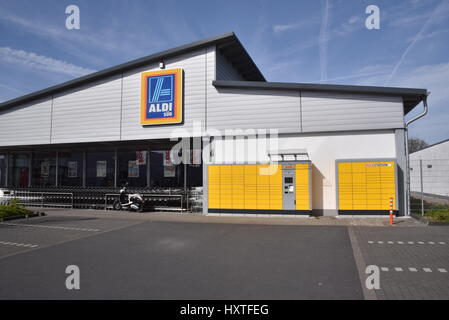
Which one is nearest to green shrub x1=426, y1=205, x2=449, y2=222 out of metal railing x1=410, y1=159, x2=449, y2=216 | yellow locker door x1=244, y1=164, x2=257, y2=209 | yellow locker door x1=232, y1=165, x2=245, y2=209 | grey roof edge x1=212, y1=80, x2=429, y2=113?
metal railing x1=410, y1=159, x2=449, y2=216

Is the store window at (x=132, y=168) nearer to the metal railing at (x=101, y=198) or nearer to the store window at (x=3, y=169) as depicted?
the metal railing at (x=101, y=198)

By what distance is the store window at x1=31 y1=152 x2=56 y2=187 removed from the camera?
21453 mm

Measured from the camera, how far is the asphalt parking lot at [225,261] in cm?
423

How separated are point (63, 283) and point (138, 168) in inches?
542

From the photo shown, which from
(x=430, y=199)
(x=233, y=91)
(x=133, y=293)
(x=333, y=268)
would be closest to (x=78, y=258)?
(x=133, y=293)

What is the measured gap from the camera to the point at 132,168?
1822 centimetres

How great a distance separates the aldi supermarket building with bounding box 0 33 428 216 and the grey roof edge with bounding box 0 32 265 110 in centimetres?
7

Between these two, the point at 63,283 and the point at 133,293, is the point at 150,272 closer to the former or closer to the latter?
the point at 133,293

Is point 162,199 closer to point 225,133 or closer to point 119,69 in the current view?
point 225,133

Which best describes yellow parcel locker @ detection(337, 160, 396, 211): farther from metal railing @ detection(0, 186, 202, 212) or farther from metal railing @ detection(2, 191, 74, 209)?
metal railing @ detection(2, 191, 74, 209)

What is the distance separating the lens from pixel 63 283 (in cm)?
460

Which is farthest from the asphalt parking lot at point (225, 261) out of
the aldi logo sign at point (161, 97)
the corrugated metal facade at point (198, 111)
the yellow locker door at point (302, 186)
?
the aldi logo sign at point (161, 97)

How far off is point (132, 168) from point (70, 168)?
5.63 metres

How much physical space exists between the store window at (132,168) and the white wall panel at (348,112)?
10101 millimetres
